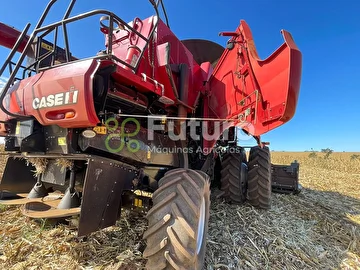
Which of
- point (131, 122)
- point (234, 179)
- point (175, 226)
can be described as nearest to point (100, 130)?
point (131, 122)

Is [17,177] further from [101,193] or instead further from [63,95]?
[63,95]

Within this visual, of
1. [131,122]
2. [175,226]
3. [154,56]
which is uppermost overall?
[154,56]

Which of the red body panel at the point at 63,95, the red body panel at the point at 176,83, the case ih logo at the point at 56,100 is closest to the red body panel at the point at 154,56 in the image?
the red body panel at the point at 176,83

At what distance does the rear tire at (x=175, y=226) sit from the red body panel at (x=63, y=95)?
976 millimetres

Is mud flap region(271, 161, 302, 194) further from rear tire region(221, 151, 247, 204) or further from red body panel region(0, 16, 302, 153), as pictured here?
red body panel region(0, 16, 302, 153)

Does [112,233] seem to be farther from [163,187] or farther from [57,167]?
[163,187]

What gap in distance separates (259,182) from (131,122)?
2.91m

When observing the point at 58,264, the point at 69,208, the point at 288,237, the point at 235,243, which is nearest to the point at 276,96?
the point at 235,243

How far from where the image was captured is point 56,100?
1.97 metres

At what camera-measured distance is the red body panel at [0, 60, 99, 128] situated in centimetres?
181

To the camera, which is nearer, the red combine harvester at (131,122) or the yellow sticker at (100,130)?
the red combine harvester at (131,122)

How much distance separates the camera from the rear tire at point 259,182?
4.29 m

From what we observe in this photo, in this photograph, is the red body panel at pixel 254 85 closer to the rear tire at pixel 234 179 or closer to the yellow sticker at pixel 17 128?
the rear tire at pixel 234 179

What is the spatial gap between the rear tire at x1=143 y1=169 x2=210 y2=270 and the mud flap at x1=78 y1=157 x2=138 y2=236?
0.49m
